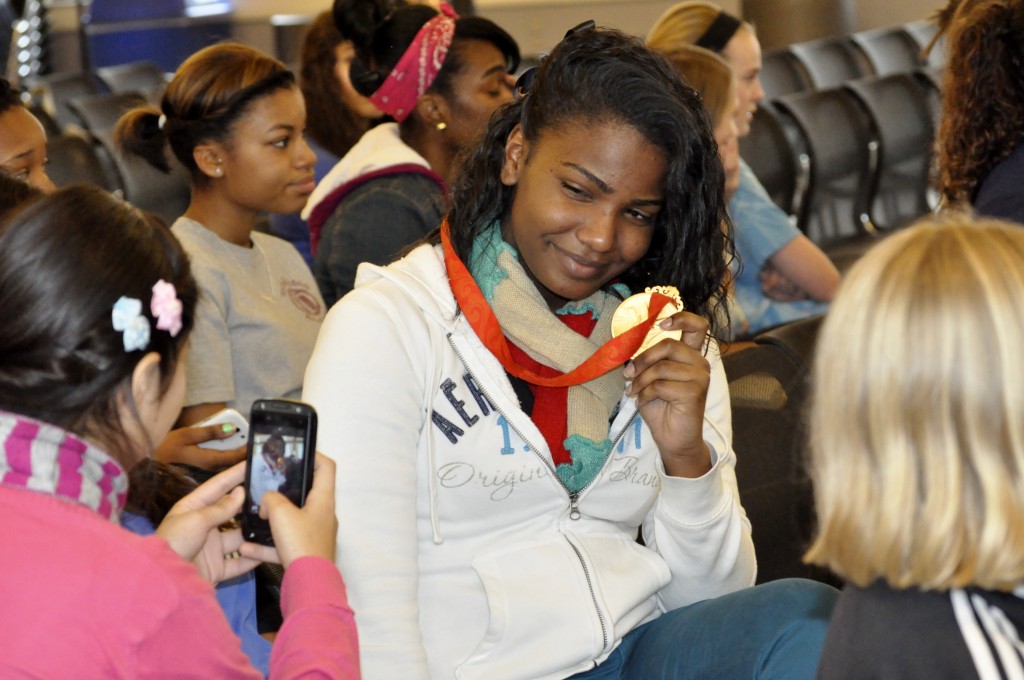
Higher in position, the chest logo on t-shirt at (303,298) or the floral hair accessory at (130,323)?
the floral hair accessory at (130,323)

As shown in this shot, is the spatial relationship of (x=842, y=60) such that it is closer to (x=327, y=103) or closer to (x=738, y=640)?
(x=327, y=103)

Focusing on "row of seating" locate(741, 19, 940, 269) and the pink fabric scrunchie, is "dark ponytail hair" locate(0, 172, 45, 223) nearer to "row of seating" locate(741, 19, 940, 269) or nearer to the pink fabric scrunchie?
the pink fabric scrunchie

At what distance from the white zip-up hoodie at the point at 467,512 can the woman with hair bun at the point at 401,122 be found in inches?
36.1

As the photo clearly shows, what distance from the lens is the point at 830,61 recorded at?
727 centimetres

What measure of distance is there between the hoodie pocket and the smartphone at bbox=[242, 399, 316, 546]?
40cm

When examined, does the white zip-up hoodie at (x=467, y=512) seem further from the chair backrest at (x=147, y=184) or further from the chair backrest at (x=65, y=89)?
the chair backrest at (x=65, y=89)

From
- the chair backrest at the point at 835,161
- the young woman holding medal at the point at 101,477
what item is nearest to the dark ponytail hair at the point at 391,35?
the young woman holding medal at the point at 101,477

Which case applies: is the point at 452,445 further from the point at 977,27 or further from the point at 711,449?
the point at 977,27

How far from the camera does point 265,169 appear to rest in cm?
284

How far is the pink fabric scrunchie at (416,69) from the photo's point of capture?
2.93 metres

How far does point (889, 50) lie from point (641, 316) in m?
6.48

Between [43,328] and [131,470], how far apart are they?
12.4 inches

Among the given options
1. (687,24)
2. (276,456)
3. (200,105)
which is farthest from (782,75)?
(276,456)

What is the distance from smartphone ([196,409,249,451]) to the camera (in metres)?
2.10
